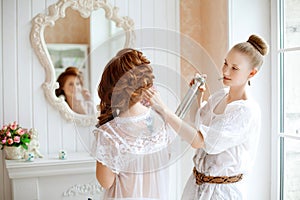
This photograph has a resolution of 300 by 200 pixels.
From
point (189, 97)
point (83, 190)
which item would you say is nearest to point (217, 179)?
point (189, 97)

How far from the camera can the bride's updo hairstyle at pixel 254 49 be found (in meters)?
1.66

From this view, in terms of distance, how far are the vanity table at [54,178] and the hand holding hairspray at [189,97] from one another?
1.13 m

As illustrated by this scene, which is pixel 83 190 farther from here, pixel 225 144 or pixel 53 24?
pixel 225 144

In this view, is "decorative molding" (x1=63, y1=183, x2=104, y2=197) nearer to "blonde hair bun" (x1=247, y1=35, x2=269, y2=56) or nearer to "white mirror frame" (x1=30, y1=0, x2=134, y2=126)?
"white mirror frame" (x1=30, y1=0, x2=134, y2=126)

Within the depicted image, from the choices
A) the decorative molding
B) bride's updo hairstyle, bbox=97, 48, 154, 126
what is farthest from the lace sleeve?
the decorative molding

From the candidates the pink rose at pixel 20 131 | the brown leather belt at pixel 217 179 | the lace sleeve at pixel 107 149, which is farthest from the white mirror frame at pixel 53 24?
the lace sleeve at pixel 107 149

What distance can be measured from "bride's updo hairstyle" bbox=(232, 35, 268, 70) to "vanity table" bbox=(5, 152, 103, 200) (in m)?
1.15

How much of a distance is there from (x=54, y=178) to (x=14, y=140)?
0.32 m

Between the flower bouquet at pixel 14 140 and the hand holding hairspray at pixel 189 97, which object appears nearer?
the hand holding hairspray at pixel 189 97

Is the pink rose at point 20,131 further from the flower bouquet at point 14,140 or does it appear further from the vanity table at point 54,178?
the vanity table at point 54,178

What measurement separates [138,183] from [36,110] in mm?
1280

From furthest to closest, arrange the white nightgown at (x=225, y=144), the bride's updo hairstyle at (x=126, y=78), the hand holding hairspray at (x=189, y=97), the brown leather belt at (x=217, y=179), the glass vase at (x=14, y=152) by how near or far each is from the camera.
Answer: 1. the glass vase at (x=14, y=152)
2. the brown leather belt at (x=217, y=179)
3. the white nightgown at (x=225, y=144)
4. the hand holding hairspray at (x=189, y=97)
5. the bride's updo hairstyle at (x=126, y=78)

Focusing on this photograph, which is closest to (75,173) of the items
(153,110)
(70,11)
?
(70,11)

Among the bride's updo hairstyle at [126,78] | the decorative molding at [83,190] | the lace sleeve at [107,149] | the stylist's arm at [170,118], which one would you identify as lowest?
the decorative molding at [83,190]
